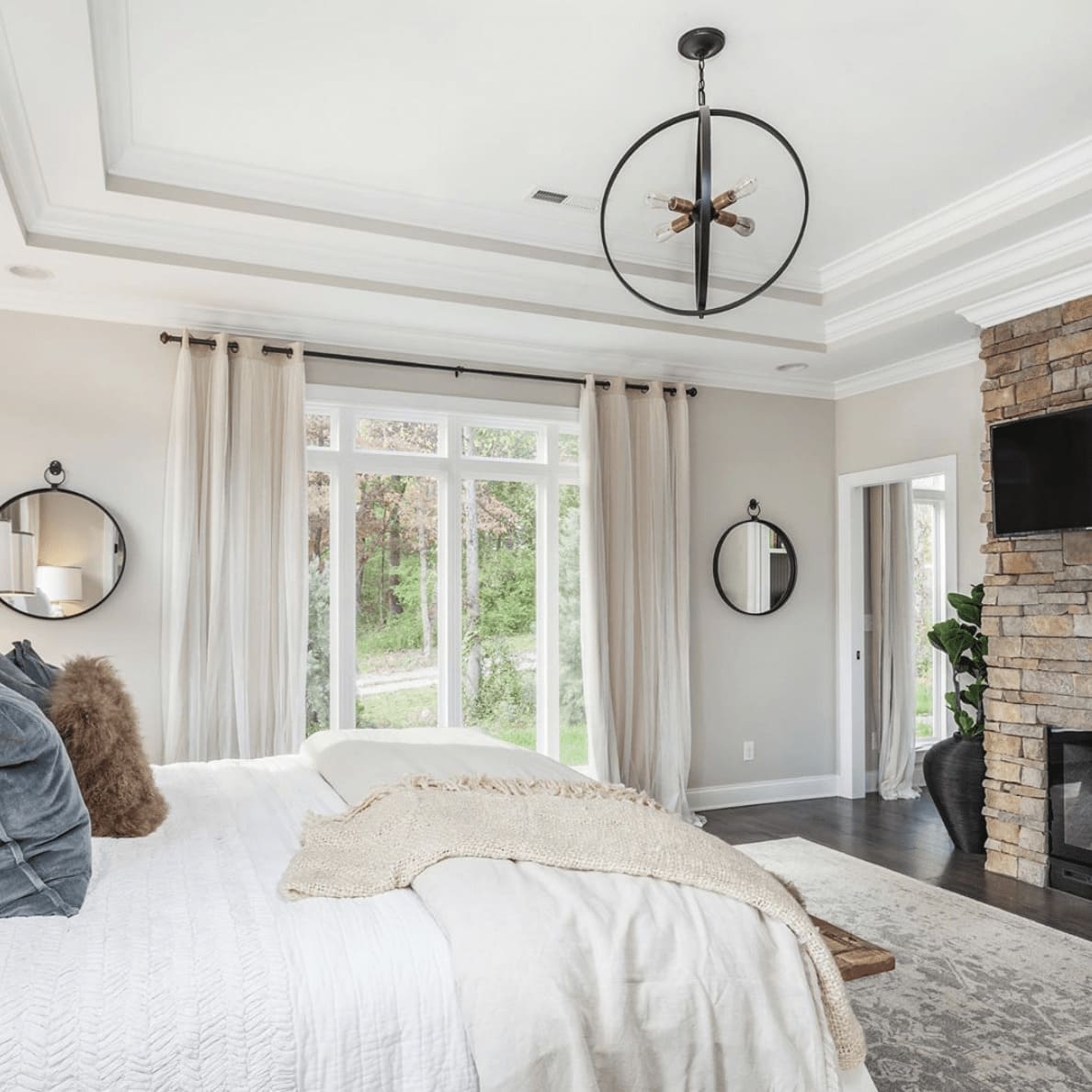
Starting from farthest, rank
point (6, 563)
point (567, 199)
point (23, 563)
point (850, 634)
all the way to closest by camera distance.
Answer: point (850, 634) < point (567, 199) < point (23, 563) < point (6, 563)

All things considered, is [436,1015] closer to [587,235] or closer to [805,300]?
[587,235]

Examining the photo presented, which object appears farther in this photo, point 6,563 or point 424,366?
point 424,366

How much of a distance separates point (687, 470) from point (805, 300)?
1.13 m

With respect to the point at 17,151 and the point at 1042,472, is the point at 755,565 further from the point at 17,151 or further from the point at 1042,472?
the point at 17,151

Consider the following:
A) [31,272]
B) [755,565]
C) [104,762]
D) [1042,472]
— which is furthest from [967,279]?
[31,272]

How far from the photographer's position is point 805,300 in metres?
4.55

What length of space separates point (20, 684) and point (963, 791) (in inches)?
159

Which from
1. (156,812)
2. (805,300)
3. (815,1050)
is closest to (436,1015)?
(815,1050)

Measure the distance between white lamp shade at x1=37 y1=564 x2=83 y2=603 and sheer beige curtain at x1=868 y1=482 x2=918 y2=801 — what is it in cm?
460

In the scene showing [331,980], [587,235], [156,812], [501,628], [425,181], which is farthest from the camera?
[501,628]

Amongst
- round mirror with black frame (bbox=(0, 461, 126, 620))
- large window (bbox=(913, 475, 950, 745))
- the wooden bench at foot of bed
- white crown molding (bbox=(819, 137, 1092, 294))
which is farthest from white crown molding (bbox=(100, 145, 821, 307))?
large window (bbox=(913, 475, 950, 745))

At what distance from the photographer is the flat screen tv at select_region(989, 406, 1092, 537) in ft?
12.1

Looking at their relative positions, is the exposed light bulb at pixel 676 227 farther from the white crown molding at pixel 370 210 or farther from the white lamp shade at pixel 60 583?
the white lamp shade at pixel 60 583

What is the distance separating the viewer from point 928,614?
6.63 meters
